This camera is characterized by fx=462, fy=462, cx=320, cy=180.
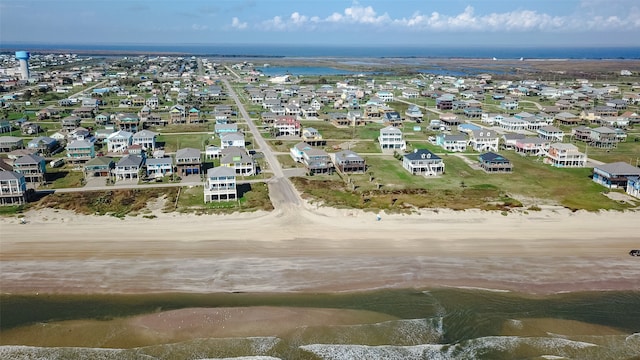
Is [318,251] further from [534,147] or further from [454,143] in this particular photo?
[534,147]

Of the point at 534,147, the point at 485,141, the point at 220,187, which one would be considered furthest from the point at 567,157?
the point at 220,187

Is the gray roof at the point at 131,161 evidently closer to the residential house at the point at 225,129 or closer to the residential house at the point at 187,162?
the residential house at the point at 187,162

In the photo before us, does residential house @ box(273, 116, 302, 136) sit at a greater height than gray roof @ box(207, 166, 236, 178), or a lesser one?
greater

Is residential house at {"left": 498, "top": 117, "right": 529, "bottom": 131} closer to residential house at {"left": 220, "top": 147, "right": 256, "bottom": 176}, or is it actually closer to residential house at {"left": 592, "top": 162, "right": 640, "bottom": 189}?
residential house at {"left": 592, "top": 162, "right": 640, "bottom": 189}

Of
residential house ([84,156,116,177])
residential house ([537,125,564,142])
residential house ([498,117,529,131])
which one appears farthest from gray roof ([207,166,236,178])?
residential house ([498,117,529,131])

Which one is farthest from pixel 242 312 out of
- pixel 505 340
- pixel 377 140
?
pixel 377 140

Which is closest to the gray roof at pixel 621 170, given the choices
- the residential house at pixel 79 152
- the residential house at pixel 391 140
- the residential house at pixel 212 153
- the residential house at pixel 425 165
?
the residential house at pixel 425 165
